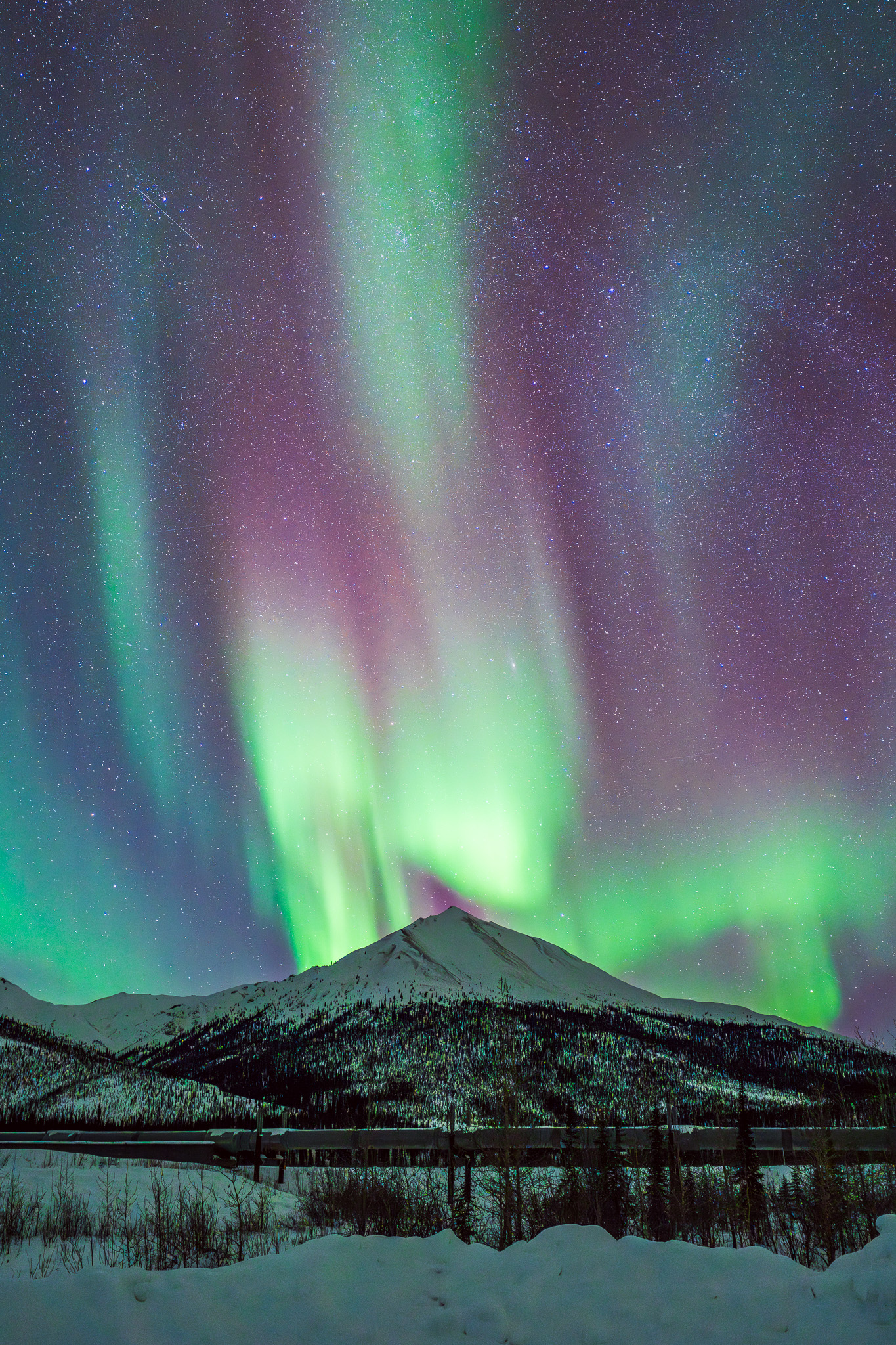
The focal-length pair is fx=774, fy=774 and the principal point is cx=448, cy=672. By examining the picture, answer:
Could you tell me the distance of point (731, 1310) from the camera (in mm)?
5590

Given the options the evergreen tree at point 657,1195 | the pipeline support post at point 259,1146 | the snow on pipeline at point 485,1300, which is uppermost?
the snow on pipeline at point 485,1300

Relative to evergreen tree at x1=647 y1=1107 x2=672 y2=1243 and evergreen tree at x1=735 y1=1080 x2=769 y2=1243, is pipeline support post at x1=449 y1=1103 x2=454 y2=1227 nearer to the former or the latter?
evergreen tree at x1=647 y1=1107 x2=672 y2=1243

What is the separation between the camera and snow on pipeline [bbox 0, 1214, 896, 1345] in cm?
538

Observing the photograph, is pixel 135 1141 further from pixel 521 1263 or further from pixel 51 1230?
pixel 521 1263

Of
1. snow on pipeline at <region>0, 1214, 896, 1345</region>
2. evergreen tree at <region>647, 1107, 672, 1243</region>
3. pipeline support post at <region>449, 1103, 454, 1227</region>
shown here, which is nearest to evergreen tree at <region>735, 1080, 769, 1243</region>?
evergreen tree at <region>647, 1107, 672, 1243</region>

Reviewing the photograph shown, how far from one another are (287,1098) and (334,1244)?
6722 inches

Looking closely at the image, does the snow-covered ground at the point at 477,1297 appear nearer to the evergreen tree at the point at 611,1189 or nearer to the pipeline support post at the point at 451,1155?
the pipeline support post at the point at 451,1155

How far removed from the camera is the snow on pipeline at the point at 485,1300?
5379 millimetres

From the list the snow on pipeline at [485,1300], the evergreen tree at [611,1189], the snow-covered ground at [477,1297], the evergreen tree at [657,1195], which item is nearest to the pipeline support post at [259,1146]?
the evergreen tree at [611,1189]

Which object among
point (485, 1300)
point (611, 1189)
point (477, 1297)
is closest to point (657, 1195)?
point (611, 1189)

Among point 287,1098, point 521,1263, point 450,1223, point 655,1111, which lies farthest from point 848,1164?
point 287,1098

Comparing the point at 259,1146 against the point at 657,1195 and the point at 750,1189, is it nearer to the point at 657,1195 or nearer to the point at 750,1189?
the point at 657,1195

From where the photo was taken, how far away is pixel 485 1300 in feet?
20.3

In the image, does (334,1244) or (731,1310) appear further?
(334,1244)
